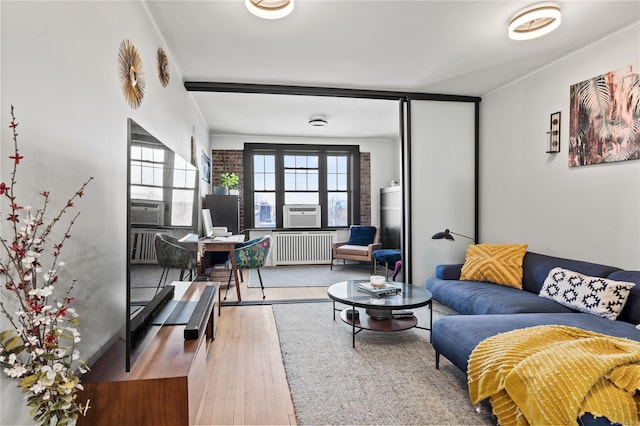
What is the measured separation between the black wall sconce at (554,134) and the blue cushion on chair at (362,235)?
3.35 meters

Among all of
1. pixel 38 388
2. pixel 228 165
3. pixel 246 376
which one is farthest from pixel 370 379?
pixel 228 165

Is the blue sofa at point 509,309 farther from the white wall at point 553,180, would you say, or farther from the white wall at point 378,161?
the white wall at point 378,161

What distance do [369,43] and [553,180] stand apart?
2175 mm

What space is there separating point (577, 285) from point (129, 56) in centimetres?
345

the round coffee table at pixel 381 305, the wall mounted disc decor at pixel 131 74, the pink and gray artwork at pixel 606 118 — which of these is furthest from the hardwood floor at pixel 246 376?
the pink and gray artwork at pixel 606 118

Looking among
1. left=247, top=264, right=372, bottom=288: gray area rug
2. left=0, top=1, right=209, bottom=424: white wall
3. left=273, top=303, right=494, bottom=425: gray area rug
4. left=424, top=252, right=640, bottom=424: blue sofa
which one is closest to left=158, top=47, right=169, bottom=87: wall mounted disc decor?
left=0, top=1, right=209, bottom=424: white wall

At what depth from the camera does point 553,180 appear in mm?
3449

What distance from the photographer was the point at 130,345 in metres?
1.45

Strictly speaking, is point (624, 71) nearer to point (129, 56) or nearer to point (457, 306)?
point (457, 306)

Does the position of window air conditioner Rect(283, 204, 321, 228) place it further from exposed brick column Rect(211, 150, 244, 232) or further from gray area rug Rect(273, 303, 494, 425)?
gray area rug Rect(273, 303, 494, 425)

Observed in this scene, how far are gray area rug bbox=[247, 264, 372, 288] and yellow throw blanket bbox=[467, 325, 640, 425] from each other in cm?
340

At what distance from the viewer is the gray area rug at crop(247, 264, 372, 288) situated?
5.25 m

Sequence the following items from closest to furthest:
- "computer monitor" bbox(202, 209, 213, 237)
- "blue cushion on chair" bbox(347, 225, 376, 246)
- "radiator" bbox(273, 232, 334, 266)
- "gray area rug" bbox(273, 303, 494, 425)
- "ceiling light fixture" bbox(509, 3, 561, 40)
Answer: "gray area rug" bbox(273, 303, 494, 425)
"ceiling light fixture" bbox(509, 3, 561, 40)
"computer monitor" bbox(202, 209, 213, 237)
"blue cushion on chair" bbox(347, 225, 376, 246)
"radiator" bbox(273, 232, 334, 266)

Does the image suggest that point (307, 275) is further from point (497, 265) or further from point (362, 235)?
point (497, 265)
